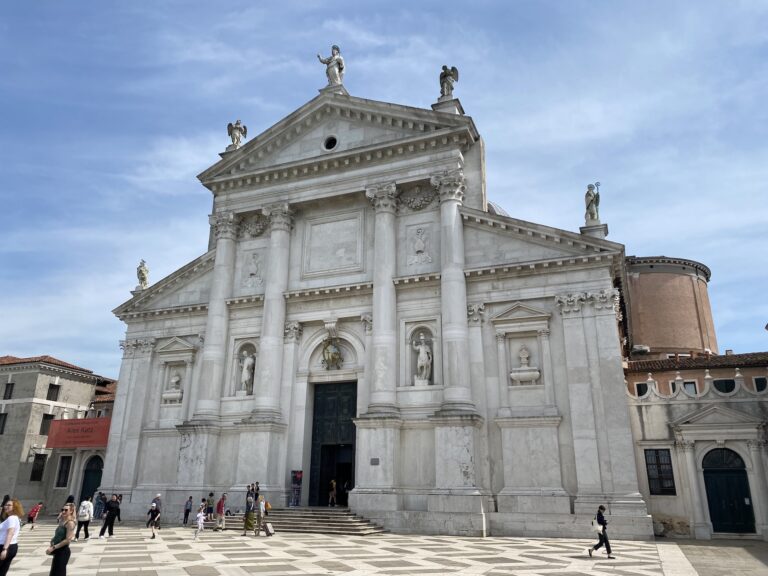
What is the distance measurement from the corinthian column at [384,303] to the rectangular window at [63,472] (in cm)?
2509

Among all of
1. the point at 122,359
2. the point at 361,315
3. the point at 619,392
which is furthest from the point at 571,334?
the point at 122,359

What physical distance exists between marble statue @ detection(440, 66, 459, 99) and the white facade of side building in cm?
78

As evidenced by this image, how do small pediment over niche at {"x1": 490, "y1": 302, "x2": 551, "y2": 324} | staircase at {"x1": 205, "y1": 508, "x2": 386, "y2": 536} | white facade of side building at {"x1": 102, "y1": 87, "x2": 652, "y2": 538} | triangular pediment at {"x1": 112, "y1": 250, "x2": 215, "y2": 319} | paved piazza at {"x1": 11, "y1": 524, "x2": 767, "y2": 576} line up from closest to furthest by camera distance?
1. paved piazza at {"x1": 11, "y1": 524, "x2": 767, "y2": 576}
2. staircase at {"x1": 205, "y1": 508, "x2": 386, "y2": 536}
3. white facade of side building at {"x1": 102, "y1": 87, "x2": 652, "y2": 538}
4. small pediment over niche at {"x1": 490, "y1": 302, "x2": 551, "y2": 324}
5. triangular pediment at {"x1": 112, "y1": 250, "x2": 215, "y2": 319}

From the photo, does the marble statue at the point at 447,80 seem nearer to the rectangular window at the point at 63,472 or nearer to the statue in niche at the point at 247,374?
the statue in niche at the point at 247,374

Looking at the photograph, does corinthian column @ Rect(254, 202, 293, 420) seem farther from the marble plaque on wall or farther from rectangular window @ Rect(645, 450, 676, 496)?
rectangular window @ Rect(645, 450, 676, 496)

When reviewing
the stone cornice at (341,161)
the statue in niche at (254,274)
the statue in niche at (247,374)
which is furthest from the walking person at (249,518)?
the stone cornice at (341,161)

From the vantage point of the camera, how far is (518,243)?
1042 inches

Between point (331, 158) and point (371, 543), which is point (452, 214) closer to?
point (331, 158)

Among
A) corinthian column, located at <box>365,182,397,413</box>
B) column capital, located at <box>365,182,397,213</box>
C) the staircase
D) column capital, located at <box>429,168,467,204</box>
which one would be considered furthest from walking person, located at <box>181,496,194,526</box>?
column capital, located at <box>429,168,467,204</box>

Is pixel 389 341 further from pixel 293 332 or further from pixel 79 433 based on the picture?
pixel 79 433

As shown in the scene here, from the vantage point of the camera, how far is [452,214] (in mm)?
27141

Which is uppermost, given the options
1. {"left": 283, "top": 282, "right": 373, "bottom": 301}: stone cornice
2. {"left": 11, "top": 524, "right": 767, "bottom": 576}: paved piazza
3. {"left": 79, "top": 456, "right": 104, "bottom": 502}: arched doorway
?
{"left": 283, "top": 282, "right": 373, "bottom": 301}: stone cornice

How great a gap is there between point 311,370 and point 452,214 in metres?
10.1

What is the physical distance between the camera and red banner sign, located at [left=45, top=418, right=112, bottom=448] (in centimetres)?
3656
